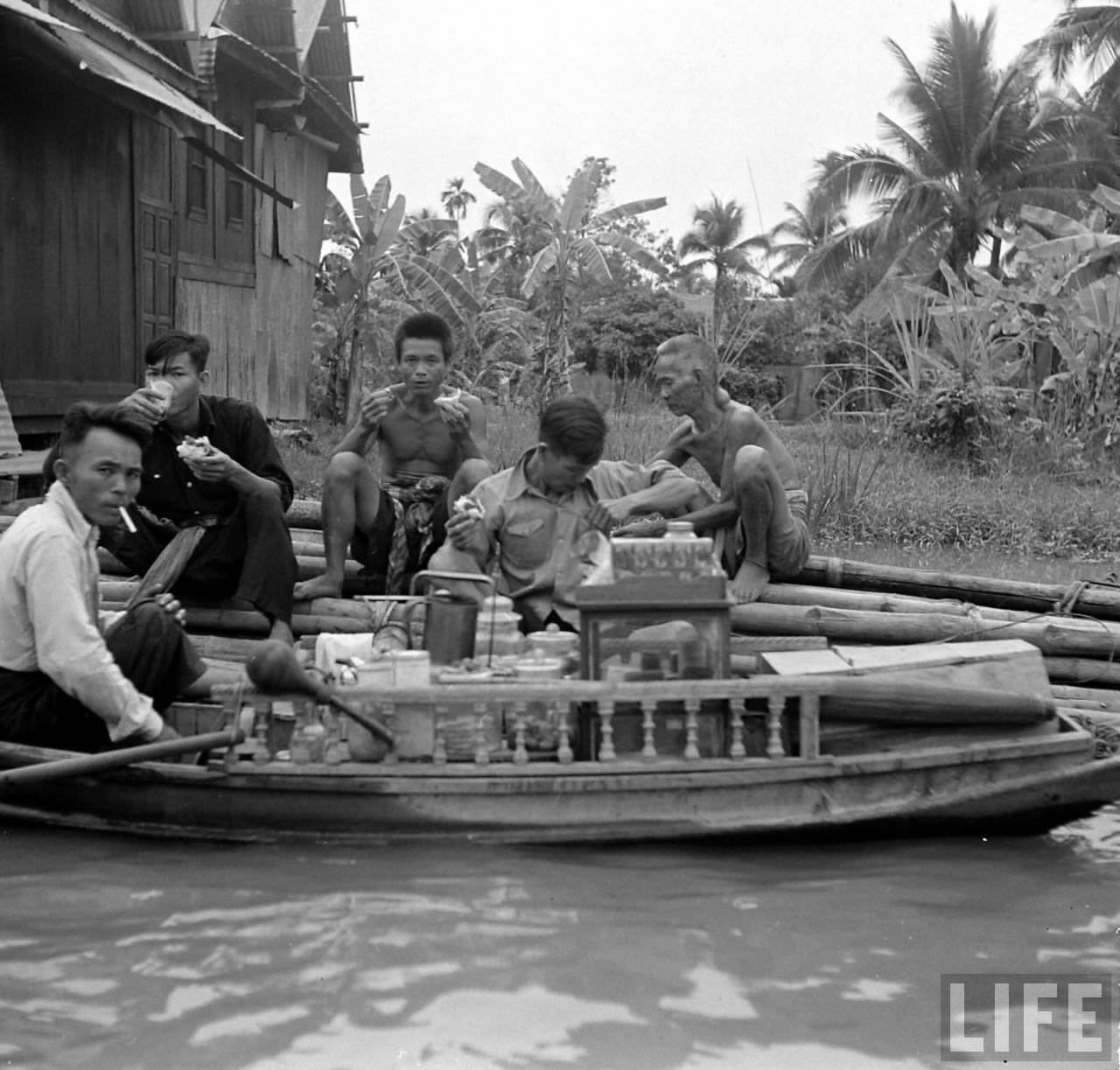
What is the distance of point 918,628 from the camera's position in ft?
18.4

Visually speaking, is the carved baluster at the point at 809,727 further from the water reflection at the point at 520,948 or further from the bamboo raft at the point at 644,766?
the water reflection at the point at 520,948

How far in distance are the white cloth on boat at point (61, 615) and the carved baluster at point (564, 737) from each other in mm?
1209

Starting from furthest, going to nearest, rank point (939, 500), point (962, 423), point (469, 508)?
1. point (962, 423)
2. point (939, 500)
3. point (469, 508)

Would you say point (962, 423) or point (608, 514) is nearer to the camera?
point (608, 514)

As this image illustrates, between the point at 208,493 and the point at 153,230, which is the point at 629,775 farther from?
the point at 153,230

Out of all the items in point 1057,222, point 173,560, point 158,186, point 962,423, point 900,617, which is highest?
point 1057,222

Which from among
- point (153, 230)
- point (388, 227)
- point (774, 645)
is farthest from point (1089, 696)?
point (388, 227)

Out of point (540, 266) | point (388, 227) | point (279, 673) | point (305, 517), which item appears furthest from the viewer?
point (540, 266)

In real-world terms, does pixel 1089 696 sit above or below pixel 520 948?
above

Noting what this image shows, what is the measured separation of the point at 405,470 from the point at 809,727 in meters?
2.43

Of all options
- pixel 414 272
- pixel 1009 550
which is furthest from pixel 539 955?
pixel 414 272

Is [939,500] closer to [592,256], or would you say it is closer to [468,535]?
[592,256]

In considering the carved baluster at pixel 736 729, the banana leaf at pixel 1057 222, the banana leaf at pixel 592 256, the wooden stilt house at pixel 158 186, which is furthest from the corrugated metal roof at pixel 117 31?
the banana leaf at pixel 1057 222

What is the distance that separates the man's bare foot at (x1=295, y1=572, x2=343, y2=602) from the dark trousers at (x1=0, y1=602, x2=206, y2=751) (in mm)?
1170
